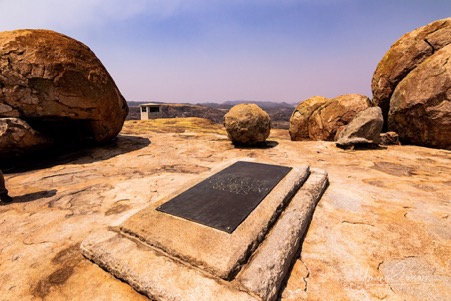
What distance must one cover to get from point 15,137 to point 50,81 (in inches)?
52.7

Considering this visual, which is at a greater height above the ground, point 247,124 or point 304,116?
point 304,116

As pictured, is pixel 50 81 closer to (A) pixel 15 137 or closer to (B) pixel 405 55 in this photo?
(A) pixel 15 137

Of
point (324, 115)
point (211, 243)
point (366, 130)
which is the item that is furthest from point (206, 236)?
point (324, 115)

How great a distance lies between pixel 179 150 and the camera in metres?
6.18

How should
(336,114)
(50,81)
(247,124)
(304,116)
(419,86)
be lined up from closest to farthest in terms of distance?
(50,81) < (419,86) < (247,124) < (336,114) < (304,116)

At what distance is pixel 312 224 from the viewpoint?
255 cm

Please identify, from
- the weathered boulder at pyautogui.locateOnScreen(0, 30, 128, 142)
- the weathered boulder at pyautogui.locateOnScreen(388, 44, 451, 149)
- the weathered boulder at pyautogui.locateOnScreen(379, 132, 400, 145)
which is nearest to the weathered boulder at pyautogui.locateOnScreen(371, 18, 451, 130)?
the weathered boulder at pyautogui.locateOnScreen(388, 44, 451, 149)

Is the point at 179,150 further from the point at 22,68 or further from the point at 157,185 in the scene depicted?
the point at 22,68

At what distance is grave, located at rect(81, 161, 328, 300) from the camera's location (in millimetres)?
1578

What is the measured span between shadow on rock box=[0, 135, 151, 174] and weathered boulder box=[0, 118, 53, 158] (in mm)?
220

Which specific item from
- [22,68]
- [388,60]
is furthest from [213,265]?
[388,60]

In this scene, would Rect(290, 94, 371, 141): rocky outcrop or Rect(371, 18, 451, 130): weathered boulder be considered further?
Rect(290, 94, 371, 141): rocky outcrop

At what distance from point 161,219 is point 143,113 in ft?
67.5

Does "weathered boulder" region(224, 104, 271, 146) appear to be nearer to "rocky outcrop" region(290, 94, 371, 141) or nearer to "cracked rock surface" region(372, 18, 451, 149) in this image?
"rocky outcrop" region(290, 94, 371, 141)
